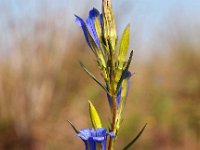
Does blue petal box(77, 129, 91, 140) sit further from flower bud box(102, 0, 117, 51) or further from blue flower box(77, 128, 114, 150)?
flower bud box(102, 0, 117, 51)

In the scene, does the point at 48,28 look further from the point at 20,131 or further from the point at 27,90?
the point at 20,131

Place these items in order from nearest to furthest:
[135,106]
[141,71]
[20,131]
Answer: [20,131] → [135,106] → [141,71]

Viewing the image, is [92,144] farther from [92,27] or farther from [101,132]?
[92,27]

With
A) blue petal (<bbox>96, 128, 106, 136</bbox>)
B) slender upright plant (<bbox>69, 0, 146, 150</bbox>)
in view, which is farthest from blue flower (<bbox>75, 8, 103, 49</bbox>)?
blue petal (<bbox>96, 128, 106, 136</bbox>)

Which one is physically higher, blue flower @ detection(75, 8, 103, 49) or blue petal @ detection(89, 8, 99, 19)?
blue petal @ detection(89, 8, 99, 19)

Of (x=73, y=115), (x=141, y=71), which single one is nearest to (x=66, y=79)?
(x=73, y=115)

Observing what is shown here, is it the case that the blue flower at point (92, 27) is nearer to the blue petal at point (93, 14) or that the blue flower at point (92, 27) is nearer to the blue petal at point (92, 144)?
the blue petal at point (93, 14)

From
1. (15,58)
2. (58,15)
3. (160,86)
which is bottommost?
(160,86)

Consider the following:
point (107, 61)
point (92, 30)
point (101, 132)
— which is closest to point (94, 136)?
point (101, 132)
